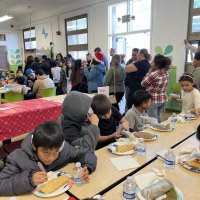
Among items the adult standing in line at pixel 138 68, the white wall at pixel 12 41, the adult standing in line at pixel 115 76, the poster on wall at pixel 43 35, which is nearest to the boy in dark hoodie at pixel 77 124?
the adult standing in line at pixel 138 68

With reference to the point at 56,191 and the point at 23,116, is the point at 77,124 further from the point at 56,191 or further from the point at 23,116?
the point at 23,116

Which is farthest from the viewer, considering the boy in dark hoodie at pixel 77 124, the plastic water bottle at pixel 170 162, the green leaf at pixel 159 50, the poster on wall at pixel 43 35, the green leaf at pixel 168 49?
the poster on wall at pixel 43 35

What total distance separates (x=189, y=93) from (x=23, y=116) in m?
2.14

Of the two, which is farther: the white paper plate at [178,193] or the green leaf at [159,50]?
the green leaf at [159,50]

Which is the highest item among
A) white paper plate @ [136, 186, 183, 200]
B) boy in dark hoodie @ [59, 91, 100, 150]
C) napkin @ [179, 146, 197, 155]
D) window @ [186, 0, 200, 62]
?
window @ [186, 0, 200, 62]

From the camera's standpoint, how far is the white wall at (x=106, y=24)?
5.06m

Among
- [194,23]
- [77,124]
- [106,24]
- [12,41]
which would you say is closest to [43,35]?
[12,41]

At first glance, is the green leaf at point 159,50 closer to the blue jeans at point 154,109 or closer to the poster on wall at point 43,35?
the blue jeans at point 154,109

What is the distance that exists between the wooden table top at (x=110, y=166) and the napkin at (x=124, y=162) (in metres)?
0.03

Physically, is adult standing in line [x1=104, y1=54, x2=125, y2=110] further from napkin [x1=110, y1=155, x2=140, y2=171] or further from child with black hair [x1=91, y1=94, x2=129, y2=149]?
napkin [x1=110, y1=155, x2=140, y2=171]

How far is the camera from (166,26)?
17.3ft

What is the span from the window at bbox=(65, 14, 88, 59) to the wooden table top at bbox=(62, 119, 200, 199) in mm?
6324

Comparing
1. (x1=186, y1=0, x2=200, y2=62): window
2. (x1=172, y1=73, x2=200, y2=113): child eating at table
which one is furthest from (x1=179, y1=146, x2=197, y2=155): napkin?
(x1=186, y1=0, x2=200, y2=62): window

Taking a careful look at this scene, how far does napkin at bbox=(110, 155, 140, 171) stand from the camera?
1.39m
